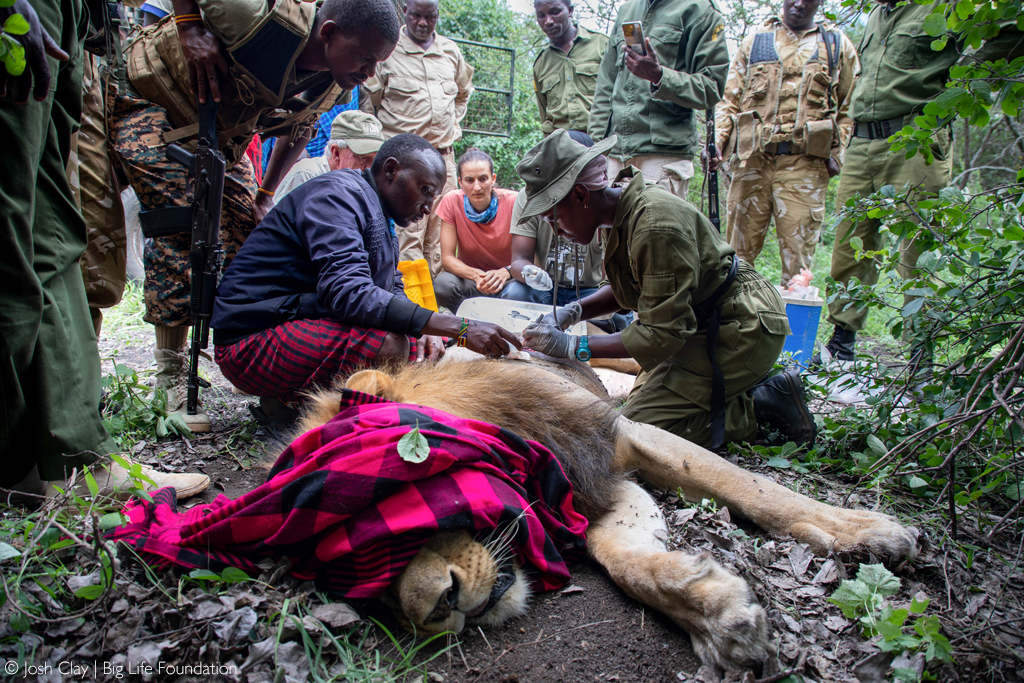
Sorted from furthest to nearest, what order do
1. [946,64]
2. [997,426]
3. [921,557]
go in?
[946,64], [997,426], [921,557]

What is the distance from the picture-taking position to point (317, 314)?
2.94 m

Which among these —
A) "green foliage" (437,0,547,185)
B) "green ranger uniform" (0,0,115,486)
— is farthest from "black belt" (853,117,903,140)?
"green foliage" (437,0,547,185)

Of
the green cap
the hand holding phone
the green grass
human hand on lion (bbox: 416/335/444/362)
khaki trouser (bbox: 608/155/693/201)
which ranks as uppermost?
the hand holding phone

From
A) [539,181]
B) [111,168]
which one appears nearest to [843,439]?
[539,181]

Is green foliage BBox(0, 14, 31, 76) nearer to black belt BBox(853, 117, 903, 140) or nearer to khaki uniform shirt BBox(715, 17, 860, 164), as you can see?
black belt BBox(853, 117, 903, 140)

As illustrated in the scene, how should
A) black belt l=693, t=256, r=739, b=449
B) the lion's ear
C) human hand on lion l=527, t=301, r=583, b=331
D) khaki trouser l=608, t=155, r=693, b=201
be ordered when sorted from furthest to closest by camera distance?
khaki trouser l=608, t=155, r=693, b=201
human hand on lion l=527, t=301, r=583, b=331
black belt l=693, t=256, r=739, b=449
the lion's ear

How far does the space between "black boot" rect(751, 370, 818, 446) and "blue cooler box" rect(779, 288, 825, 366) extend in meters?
1.93

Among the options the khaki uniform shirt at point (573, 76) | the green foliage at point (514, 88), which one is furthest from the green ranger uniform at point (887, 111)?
the green foliage at point (514, 88)

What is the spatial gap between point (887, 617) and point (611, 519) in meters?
0.83

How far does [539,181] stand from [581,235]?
1.07 ft

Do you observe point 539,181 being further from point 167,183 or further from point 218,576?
point 218,576

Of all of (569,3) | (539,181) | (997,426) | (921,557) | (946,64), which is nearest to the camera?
(921,557)

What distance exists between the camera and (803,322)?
4934mm

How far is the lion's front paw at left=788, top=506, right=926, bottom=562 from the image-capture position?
5.99ft
